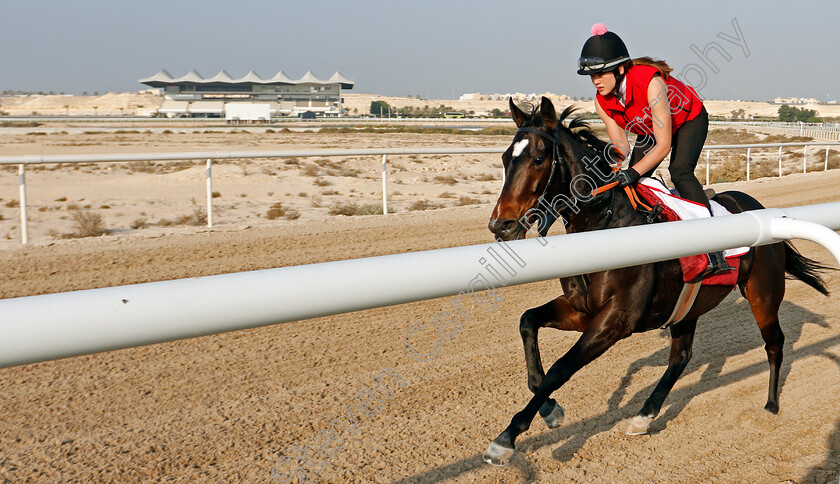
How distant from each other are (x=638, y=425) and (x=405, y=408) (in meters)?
1.21

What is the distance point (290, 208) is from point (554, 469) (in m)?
10.6

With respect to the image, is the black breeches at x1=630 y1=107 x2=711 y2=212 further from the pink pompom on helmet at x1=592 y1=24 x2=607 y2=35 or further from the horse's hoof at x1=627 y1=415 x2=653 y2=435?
the horse's hoof at x1=627 y1=415 x2=653 y2=435

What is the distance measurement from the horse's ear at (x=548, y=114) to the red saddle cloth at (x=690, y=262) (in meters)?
0.60

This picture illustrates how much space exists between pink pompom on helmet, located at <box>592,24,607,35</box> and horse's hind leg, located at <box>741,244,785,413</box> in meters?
1.59

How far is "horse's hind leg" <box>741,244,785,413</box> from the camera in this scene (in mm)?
4023

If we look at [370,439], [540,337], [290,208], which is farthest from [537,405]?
[290,208]

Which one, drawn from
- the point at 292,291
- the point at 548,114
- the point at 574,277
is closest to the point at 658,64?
the point at 548,114

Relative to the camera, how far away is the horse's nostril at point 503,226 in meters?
3.01

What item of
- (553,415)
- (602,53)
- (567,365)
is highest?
(602,53)

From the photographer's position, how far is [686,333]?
4.14 m

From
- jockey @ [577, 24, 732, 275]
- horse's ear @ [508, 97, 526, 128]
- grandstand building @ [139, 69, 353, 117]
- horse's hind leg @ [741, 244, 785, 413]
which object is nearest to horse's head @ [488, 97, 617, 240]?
horse's ear @ [508, 97, 526, 128]

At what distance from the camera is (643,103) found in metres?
3.53

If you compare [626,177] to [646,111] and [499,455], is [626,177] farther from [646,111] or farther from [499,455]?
[499,455]

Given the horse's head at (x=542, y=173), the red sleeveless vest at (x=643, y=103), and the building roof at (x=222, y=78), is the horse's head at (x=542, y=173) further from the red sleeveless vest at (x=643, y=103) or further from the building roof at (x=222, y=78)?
the building roof at (x=222, y=78)
